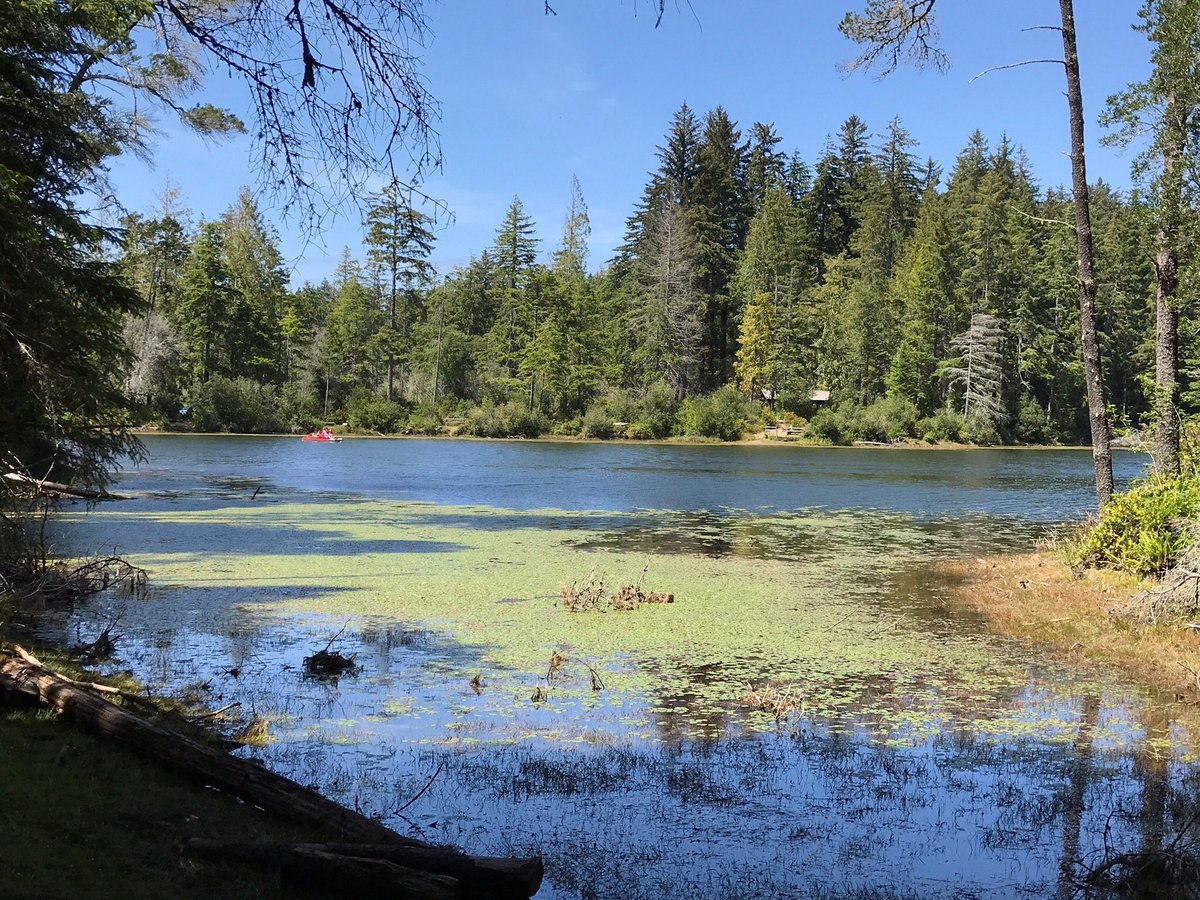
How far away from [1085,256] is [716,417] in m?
48.6

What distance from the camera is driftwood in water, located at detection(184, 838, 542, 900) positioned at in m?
3.88

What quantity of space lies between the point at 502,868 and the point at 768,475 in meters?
32.9

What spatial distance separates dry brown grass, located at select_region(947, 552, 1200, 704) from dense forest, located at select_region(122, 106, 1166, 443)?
4742cm

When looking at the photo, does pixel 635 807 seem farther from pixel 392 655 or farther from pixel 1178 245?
pixel 1178 245

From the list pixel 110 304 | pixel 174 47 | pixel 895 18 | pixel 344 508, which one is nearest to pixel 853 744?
pixel 174 47

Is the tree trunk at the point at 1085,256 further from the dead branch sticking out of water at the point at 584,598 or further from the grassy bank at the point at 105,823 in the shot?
the grassy bank at the point at 105,823

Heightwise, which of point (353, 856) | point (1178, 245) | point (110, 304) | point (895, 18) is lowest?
point (353, 856)

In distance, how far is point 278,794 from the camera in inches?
181

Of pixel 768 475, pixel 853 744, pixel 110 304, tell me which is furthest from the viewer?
pixel 768 475

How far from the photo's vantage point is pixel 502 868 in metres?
3.99

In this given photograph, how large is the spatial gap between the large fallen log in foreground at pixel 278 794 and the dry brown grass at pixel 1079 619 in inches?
251

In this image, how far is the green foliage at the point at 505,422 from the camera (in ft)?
203

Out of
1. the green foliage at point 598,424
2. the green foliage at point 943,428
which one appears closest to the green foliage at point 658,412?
the green foliage at point 598,424

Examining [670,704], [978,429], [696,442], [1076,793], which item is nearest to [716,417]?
[696,442]
